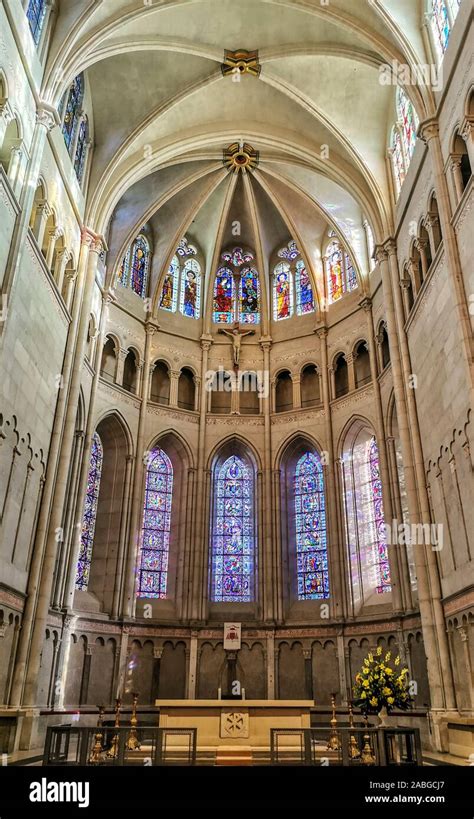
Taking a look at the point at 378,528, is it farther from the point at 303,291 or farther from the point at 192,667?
the point at 303,291

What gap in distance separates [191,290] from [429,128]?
1419cm

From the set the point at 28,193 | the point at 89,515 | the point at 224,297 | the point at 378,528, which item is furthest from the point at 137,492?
the point at 28,193

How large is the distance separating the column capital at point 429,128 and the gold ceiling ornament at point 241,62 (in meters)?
8.02

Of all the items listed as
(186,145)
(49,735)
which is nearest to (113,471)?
(186,145)

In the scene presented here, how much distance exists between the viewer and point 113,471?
24328 millimetres

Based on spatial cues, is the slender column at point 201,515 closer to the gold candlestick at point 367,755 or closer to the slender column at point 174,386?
the slender column at point 174,386

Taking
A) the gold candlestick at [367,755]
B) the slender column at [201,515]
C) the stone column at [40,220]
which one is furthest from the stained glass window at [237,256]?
the gold candlestick at [367,755]

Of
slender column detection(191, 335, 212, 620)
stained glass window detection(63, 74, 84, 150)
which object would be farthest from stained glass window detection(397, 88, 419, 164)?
slender column detection(191, 335, 212, 620)

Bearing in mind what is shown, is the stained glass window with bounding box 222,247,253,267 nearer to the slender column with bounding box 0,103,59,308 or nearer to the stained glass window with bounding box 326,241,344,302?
the stained glass window with bounding box 326,241,344,302

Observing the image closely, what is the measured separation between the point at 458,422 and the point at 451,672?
5890mm

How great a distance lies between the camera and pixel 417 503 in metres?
17.4

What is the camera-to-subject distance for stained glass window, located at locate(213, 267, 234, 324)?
2878 centimetres

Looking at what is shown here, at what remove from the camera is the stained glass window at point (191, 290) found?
28484mm

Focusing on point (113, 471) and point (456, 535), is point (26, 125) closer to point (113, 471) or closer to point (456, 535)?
point (113, 471)
